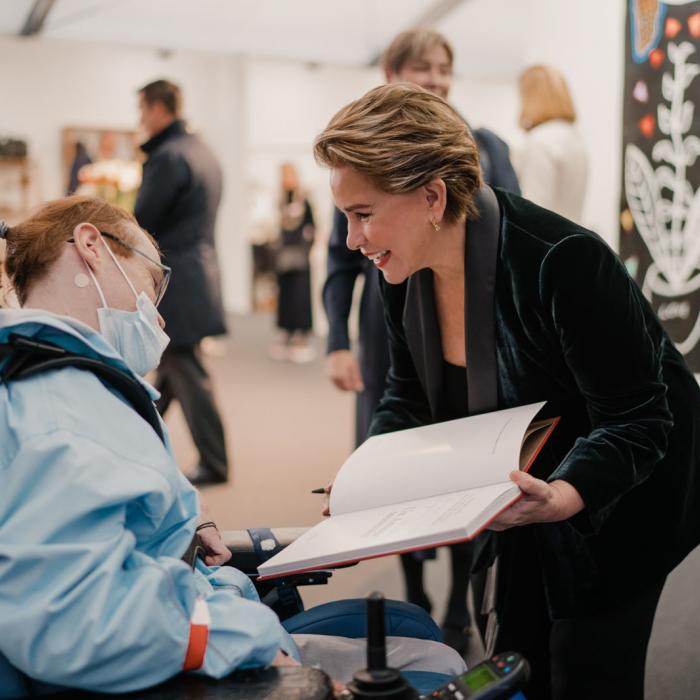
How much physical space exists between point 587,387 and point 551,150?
2.19 m

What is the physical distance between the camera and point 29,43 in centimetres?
1197

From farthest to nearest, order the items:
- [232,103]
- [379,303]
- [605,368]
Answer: [232,103] → [379,303] → [605,368]

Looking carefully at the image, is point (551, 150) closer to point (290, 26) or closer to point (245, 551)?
point (245, 551)

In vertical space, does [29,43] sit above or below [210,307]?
above

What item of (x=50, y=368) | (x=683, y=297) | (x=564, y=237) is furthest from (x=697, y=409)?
(x=683, y=297)

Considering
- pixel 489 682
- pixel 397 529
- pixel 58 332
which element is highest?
pixel 58 332

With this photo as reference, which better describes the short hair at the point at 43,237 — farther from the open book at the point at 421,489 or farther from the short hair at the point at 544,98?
the short hair at the point at 544,98

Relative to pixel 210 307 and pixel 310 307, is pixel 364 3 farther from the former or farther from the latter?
pixel 210 307

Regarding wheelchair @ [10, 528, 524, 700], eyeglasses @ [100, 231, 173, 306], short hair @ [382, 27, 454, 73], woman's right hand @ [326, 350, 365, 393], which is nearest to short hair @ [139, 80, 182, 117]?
short hair @ [382, 27, 454, 73]

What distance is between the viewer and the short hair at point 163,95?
160 inches

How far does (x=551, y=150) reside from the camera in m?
3.41

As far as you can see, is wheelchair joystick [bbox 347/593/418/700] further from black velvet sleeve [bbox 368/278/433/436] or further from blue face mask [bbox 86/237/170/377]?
black velvet sleeve [bbox 368/278/433/436]

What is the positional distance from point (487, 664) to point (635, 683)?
0.65 m

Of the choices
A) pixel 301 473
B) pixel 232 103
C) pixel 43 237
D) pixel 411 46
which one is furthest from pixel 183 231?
pixel 232 103
